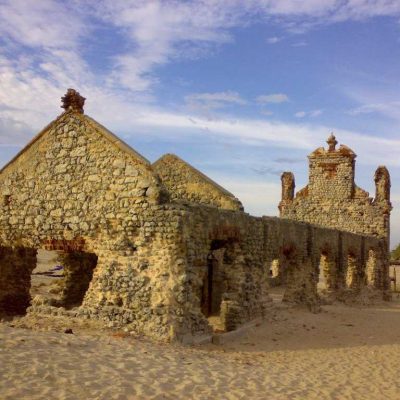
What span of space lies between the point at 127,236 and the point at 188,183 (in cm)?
564

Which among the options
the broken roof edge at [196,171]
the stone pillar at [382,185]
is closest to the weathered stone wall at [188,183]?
the broken roof edge at [196,171]

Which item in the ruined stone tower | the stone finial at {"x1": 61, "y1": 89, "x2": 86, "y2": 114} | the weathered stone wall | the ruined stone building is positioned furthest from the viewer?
the ruined stone tower

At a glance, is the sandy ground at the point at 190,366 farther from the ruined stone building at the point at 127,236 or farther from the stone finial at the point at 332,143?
the stone finial at the point at 332,143

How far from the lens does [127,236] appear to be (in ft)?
36.9

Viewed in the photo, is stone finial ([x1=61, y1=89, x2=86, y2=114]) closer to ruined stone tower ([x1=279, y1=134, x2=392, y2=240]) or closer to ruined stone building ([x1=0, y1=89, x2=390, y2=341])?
ruined stone building ([x1=0, y1=89, x2=390, y2=341])

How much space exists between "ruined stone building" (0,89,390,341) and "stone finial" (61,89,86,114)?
2 cm

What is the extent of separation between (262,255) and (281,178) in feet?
53.7

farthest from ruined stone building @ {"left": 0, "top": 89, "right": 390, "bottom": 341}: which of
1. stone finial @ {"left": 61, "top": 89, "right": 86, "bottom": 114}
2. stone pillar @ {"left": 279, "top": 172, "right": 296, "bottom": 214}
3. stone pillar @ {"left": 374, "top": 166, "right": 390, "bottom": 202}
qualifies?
stone pillar @ {"left": 279, "top": 172, "right": 296, "bottom": 214}

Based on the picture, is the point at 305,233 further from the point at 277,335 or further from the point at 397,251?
the point at 397,251

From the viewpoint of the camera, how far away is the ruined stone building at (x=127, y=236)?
10.7m

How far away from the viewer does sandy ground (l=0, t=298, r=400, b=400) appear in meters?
6.86

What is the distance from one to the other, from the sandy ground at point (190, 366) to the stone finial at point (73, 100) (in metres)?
5.01

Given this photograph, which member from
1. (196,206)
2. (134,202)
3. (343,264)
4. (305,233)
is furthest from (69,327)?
(343,264)

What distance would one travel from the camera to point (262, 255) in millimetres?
14141
